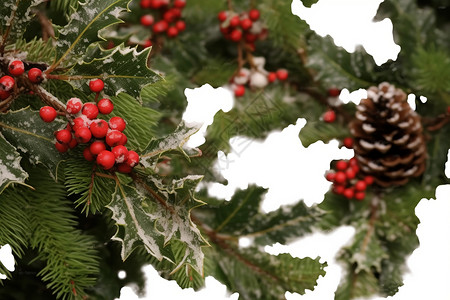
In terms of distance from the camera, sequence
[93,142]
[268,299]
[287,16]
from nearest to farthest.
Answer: [93,142], [268,299], [287,16]

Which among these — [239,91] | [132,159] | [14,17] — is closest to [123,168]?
[132,159]

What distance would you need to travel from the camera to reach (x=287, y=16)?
0.61 m

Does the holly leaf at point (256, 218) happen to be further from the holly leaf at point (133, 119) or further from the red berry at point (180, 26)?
the red berry at point (180, 26)

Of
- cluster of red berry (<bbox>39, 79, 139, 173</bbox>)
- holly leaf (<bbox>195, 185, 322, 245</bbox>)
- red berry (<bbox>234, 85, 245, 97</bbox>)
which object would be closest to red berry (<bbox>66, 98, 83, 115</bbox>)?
cluster of red berry (<bbox>39, 79, 139, 173</bbox>)

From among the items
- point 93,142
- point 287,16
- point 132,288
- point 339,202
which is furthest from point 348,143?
point 93,142

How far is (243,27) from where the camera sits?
65 cm

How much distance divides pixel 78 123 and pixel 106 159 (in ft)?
0.08

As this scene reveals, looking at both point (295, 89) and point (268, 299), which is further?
point (295, 89)

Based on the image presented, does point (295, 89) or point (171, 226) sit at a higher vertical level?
point (295, 89)

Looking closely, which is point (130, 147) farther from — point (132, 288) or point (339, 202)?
point (339, 202)

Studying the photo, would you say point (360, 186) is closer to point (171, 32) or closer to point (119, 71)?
point (171, 32)

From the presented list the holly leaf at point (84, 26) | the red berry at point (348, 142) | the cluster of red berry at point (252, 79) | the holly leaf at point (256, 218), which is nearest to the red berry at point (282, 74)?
the cluster of red berry at point (252, 79)

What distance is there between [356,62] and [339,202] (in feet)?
0.57

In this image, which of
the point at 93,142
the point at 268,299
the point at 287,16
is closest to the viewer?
the point at 93,142
